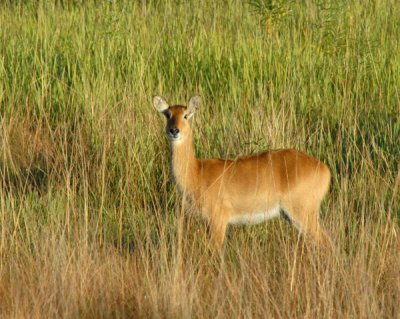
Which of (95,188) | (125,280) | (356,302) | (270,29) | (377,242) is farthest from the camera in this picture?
(270,29)

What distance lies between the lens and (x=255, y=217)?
5828 millimetres

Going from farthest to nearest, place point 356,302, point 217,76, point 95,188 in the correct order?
point 217,76, point 95,188, point 356,302

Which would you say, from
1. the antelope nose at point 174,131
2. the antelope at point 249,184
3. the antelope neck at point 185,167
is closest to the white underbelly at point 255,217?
the antelope at point 249,184

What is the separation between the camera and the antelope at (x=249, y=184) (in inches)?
229

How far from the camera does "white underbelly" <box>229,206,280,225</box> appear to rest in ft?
19.0

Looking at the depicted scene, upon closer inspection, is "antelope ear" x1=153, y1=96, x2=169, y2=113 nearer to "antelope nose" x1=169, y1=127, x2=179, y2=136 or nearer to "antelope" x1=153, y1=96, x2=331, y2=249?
"antelope" x1=153, y1=96, x2=331, y2=249

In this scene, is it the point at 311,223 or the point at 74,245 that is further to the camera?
the point at 311,223

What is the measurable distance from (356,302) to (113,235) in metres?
1.93

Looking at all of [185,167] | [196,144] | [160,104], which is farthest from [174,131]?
[196,144]

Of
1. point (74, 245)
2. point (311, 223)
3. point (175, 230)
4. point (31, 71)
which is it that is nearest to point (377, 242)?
point (311, 223)

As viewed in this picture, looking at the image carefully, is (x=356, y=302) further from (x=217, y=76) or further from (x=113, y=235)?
(x=217, y=76)

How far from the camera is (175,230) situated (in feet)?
18.7

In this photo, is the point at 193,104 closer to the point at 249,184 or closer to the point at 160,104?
the point at 160,104

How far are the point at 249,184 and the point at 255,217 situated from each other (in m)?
0.22
